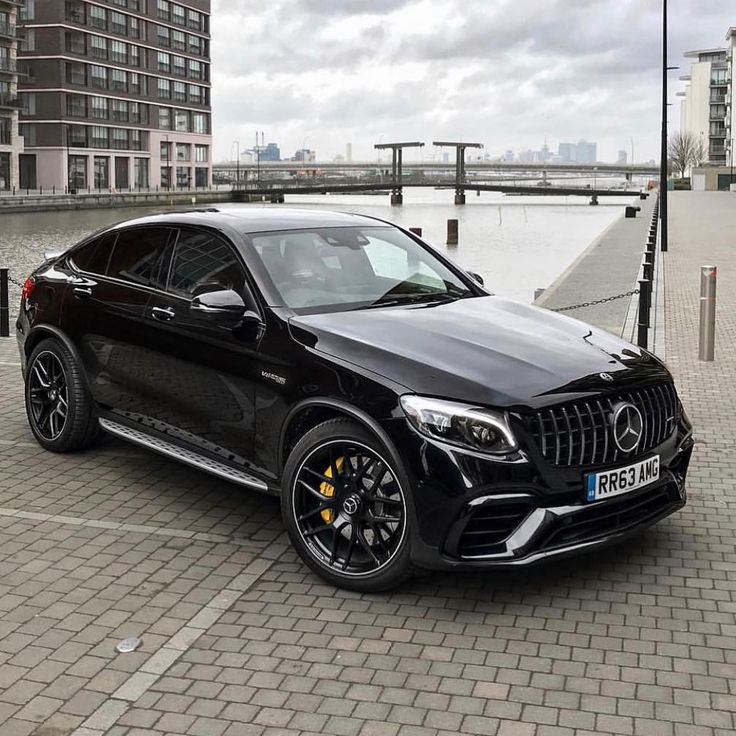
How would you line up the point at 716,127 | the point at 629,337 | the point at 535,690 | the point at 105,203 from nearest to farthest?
1. the point at 535,690
2. the point at 629,337
3. the point at 105,203
4. the point at 716,127

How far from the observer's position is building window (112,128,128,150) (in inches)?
3718

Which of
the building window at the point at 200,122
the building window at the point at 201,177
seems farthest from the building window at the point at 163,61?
the building window at the point at 201,177

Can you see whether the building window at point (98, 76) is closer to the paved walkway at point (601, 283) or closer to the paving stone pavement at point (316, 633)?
the paved walkway at point (601, 283)

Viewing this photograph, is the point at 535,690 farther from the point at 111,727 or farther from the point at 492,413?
the point at 111,727

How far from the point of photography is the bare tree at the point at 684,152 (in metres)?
146

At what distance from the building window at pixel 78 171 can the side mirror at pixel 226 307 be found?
284 feet

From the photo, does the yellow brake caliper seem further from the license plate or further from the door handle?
the door handle

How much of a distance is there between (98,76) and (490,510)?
9406 centimetres

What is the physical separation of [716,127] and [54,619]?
509 ft

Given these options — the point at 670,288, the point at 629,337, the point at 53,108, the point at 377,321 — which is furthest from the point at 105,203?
the point at 377,321

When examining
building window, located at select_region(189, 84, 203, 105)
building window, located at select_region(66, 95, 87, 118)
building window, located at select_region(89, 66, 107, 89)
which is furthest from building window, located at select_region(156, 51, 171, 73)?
building window, located at select_region(66, 95, 87, 118)

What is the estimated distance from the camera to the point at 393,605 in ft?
14.9

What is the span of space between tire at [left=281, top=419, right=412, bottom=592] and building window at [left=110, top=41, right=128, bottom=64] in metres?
95.1

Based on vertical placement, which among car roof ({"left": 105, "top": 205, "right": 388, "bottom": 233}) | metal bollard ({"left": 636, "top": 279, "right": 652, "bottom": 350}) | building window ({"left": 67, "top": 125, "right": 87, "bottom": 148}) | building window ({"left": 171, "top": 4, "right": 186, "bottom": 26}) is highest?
building window ({"left": 171, "top": 4, "right": 186, "bottom": 26})
